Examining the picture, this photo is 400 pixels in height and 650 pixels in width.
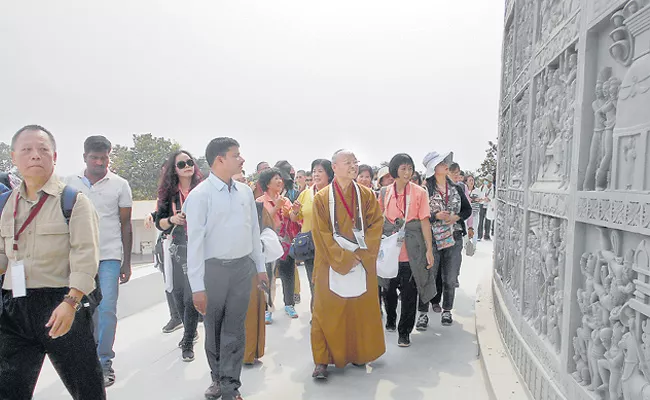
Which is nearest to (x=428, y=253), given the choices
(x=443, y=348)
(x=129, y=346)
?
(x=443, y=348)

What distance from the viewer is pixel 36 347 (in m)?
A: 2.29

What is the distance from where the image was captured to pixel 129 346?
438 centimetres

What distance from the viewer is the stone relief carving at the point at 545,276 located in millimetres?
2547

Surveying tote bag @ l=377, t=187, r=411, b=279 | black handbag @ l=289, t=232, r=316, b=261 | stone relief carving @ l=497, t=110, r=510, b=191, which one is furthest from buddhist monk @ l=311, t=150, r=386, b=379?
stone relief carving @ l=497, t=110, r=510, b=191

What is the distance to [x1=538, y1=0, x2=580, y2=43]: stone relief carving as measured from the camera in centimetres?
259

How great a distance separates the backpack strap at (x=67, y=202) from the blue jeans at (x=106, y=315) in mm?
1537

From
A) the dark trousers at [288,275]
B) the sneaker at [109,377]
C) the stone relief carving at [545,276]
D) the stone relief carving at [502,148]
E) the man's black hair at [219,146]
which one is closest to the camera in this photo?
the stone relief carving at [545,276]

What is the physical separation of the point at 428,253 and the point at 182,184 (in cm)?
252

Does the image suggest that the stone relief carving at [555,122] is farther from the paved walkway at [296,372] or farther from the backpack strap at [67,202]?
the backpack strap at [67,202]

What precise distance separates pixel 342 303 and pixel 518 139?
220 centimetres

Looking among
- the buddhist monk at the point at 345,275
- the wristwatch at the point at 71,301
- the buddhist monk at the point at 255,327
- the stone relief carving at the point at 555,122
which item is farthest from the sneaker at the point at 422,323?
the wristwatch at the point at 71,301

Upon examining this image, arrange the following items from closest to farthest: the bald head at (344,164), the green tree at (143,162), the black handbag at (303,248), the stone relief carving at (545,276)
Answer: the stone relief carving at (545,276)
the bald head at (344,164)
the black handbag at (303,248)
the green tree at (143,162)

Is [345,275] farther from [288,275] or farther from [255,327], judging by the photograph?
[288,275]

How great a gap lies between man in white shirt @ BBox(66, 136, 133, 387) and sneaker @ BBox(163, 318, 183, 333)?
1.09 metres
